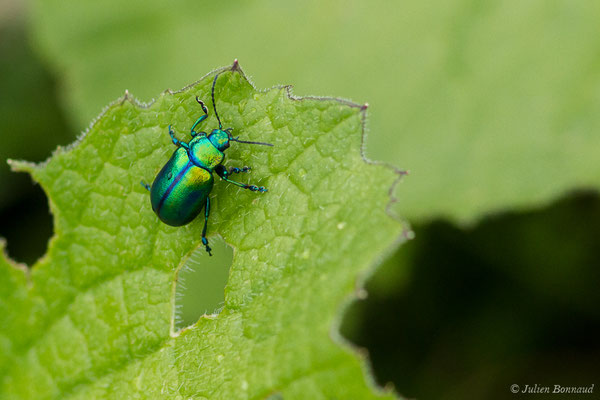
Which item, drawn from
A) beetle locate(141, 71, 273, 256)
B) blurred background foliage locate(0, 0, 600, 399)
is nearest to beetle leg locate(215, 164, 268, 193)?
beetle locate(141, 71, 273, 256)

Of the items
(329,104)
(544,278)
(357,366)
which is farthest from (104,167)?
(544,278)

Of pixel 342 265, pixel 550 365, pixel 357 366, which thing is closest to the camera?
pixel 357 366

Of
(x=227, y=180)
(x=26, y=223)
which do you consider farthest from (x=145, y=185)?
(x=26, y=223)

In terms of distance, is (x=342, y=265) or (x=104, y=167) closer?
(x=342, y=265)

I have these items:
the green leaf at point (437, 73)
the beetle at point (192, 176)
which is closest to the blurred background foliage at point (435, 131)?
the green leaf at point (437, 73)

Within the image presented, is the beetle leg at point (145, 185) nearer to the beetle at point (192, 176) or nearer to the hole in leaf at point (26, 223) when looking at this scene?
the beetle at point (192, 176)

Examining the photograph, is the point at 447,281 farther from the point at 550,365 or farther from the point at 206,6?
the point at 206,6

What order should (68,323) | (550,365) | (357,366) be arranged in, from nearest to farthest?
(357,366), (68,323), (550,365)

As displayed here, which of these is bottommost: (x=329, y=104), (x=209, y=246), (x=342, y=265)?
(x=342, y=265)

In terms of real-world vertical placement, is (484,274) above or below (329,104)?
above
